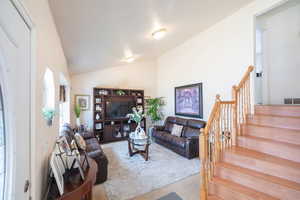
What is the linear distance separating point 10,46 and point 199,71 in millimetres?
4447

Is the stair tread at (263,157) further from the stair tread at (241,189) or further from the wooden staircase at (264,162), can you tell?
the stair tread at (241,189)

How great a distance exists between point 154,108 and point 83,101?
112 inches

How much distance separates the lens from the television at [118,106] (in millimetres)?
5305

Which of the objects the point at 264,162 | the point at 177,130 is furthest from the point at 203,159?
the point at 177,130

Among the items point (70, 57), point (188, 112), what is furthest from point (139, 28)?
point (188, 112)

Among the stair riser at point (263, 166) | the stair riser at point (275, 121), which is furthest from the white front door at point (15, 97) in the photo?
the stair riser at point (275, 121)

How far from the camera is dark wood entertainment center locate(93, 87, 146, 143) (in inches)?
202

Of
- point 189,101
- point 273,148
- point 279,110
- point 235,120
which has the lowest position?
point 273,148

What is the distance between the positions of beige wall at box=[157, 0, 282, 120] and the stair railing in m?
0.71

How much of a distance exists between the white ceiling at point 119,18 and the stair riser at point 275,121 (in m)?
2.54

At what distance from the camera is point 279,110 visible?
8.29 ft

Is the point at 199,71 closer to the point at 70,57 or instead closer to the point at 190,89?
the point at 190,89

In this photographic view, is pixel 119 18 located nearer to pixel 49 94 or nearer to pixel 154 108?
pixel 49 94

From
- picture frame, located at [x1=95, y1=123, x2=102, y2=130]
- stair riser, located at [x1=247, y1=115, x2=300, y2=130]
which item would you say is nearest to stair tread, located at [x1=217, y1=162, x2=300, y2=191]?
stair riser, located at [x1=247, y1=115, x2=300, y2=130]
